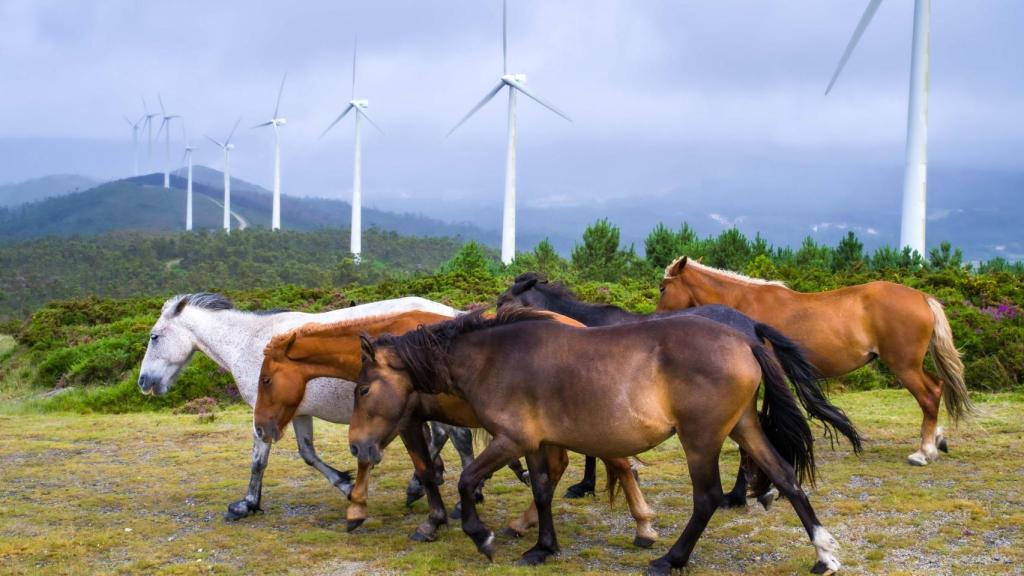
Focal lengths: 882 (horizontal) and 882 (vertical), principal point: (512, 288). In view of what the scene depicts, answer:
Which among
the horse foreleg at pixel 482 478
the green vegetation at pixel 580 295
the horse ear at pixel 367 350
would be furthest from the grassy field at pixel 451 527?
the green vegetation at pixel 580 295

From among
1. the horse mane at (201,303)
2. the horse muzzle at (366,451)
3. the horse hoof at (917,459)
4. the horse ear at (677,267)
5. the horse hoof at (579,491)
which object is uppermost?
the horse ear at (677,267)

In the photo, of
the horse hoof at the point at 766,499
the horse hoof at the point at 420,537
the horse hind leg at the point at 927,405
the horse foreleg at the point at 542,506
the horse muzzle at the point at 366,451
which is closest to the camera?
the horse foreleg at the point at 542,506

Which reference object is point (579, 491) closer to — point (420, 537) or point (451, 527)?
point (451, 527)

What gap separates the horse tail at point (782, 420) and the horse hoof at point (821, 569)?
0.70 m

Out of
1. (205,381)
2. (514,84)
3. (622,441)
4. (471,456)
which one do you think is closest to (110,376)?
(205,381)

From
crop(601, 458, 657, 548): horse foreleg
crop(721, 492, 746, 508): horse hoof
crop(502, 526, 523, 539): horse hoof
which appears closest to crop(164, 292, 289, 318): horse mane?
crop(502, 526, 523, 539): horse hoof

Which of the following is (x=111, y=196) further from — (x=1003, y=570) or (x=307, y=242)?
(x=1003, y=570)

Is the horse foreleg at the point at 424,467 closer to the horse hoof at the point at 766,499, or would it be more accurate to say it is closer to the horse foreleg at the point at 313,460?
the horse foreleg at the point at 313,460

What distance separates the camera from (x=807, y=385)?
636 centimetres

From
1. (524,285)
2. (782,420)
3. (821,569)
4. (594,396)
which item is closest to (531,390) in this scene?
(594,396)

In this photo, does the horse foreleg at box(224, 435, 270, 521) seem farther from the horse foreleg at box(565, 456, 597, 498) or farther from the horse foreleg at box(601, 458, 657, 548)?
the horse foreleg at box(601, 458, 657, 548)

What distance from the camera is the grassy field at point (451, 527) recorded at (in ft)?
20.0

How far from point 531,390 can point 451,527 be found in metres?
1.76

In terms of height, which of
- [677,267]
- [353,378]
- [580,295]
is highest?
[677,267]
